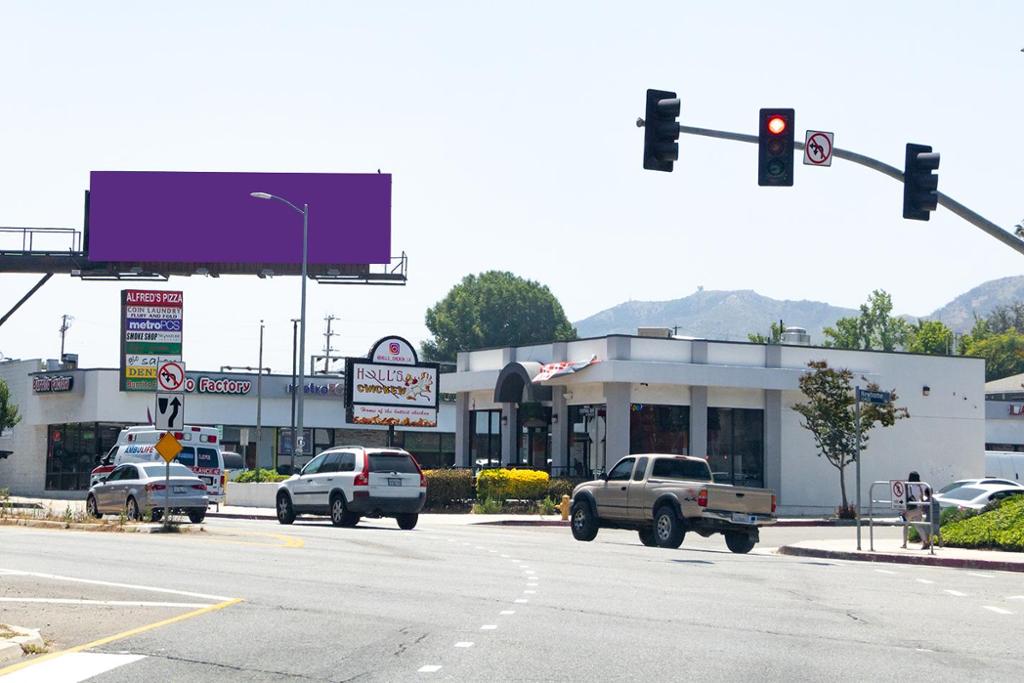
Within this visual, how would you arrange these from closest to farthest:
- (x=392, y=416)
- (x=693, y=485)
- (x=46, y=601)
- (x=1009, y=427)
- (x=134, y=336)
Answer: (x=46, y=601), (x=693, y=485), (x=392, y=416), (x=134, y=336), (x=1009, y=427)

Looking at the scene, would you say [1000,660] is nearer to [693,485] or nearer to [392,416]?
[693,485]

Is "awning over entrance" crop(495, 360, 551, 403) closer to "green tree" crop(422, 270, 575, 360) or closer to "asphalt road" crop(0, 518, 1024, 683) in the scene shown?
"asphalt road" crop(0, 518, 1024, 683)

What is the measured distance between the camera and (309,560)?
21.5 metres

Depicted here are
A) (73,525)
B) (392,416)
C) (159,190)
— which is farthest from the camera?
(159,190)

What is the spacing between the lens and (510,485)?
43562 mm

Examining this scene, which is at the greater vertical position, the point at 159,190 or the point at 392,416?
the point at 159,190

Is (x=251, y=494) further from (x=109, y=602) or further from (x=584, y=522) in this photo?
(x=109, y=602)

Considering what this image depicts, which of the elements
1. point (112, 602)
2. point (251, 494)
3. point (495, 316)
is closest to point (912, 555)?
point (112, 602)

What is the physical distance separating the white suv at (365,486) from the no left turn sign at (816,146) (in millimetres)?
13849

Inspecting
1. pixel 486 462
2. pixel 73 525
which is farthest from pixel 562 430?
pixel 73 525

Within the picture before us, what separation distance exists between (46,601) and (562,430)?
35.2 metres

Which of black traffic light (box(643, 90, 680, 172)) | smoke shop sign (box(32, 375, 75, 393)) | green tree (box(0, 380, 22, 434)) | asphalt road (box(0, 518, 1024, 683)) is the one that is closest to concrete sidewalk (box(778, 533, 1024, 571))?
asphalt road (box(0, 518, 1024, 683))

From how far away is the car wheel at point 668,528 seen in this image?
27.6 meters

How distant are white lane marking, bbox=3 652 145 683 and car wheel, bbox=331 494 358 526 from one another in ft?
69.1
